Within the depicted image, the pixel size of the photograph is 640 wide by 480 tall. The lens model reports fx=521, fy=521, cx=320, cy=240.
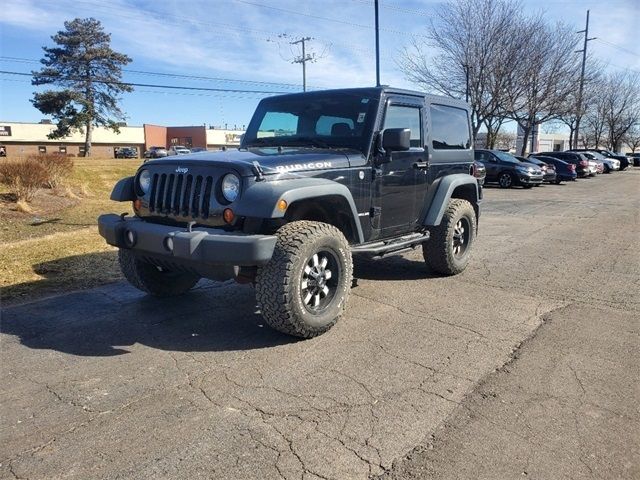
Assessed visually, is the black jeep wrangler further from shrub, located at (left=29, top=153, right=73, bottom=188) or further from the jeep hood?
shrub, located at (left=29, top=153, right=73, bottom=188)

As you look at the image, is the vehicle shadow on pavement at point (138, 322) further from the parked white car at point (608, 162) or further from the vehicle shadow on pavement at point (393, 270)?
the parked white car at point (608, 162)

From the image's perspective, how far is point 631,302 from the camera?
17.4ft

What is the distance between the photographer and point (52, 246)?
760 cm

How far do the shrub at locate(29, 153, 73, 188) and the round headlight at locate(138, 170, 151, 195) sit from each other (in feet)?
30.4

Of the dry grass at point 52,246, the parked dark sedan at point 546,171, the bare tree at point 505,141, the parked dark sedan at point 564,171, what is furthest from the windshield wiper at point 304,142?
the bare tree at point 505,141

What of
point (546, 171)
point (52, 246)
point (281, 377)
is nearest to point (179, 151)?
point (52, 246)

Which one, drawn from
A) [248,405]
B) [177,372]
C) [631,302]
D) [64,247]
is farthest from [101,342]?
[631,302]

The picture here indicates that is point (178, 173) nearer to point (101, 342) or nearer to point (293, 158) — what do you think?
point (293, 158)

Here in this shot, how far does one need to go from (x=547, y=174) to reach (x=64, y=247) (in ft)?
72.6

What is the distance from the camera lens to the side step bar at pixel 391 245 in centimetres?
494

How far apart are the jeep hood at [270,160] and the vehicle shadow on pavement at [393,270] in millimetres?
1664

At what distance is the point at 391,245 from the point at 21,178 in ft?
30.1

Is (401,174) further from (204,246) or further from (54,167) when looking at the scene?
(54,167)

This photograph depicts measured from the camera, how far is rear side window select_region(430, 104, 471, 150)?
19.7 feet
